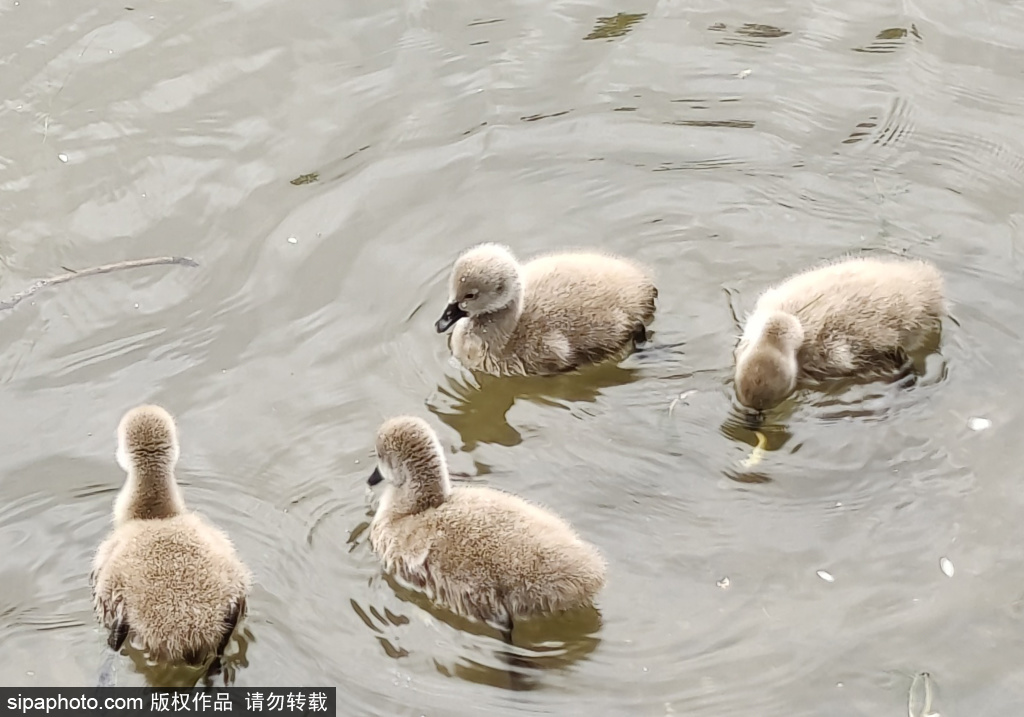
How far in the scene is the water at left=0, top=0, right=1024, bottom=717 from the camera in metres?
3.92

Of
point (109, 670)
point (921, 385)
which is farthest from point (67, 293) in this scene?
point (921, 385)

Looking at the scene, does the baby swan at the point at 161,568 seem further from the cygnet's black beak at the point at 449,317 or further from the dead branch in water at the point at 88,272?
the dead branch in water at the point at 88,272

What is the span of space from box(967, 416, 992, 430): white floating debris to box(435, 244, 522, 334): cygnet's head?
1.70m

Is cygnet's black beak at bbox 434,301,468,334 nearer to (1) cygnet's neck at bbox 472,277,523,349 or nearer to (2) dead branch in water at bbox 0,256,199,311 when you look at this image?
(1) cygnet's neck at bbox 472,277,523,349

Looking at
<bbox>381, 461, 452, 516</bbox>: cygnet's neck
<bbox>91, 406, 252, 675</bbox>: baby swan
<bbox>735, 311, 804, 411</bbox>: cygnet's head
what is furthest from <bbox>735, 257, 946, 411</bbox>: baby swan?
<bbox>91, 406, 252, 675</bbox>: baby swan

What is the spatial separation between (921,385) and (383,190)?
238 cm

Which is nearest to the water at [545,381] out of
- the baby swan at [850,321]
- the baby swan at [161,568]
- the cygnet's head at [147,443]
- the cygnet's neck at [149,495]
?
the baby swan at [850,321]

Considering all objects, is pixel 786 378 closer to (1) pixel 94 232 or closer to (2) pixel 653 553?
(2) pixel 653 553

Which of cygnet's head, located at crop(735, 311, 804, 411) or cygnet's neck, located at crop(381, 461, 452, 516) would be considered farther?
cygnet's head, located at crop(735, 311, 804, 411)

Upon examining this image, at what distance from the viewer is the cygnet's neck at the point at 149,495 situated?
391cm

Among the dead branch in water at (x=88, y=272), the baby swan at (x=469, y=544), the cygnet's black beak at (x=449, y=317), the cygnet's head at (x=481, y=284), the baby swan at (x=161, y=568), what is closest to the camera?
the baby swan at (x=161, y=568)

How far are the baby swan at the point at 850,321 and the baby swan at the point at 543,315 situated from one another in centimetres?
47

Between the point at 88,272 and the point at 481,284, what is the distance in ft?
5.37

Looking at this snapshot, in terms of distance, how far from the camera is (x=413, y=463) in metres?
4.00
